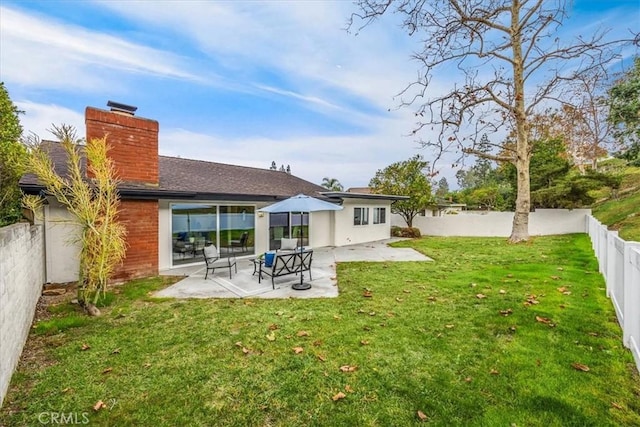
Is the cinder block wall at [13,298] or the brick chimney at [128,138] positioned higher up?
the brick chimney at [128,138]

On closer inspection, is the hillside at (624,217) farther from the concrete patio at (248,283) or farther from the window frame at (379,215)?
the window frame at (379,215)

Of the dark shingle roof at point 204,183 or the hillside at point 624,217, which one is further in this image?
the hillside at point 624,217

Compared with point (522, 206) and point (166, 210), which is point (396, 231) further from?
point (166, 210)

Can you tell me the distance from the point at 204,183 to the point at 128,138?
3046 mm

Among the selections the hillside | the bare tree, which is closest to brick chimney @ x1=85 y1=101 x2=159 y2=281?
the bare tree

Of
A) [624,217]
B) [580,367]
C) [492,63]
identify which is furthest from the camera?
[624,217]

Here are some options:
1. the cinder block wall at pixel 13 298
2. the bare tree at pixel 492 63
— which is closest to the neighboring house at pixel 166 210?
the cinder block wall at pixel 13 298

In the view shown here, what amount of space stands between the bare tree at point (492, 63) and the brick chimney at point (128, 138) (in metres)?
9.11

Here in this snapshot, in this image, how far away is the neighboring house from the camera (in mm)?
8156

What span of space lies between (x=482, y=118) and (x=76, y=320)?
16.0m

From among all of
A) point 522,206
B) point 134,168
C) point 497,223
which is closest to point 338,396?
point 134,168

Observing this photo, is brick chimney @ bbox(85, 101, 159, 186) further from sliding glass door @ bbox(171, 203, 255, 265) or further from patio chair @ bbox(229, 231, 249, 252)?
patio chair @ bbox(229, 231, 249, 252)

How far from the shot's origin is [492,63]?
13.3 m

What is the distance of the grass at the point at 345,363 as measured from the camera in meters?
2.90
